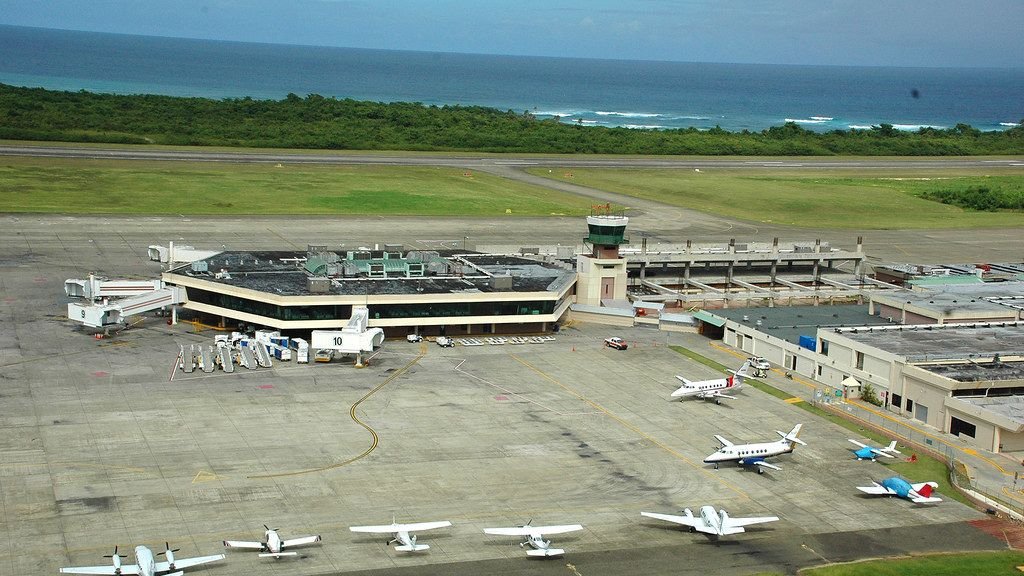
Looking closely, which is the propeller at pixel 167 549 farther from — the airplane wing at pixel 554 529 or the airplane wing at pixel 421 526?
the airplane wing at pixel 554 529

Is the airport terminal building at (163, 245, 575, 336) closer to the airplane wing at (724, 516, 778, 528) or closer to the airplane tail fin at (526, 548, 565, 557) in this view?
the airplane wing at (724, 516, 778, 528)

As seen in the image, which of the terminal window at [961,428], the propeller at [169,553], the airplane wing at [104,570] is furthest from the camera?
the terminal window at [961,428]

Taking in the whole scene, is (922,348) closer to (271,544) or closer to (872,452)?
(872,452)

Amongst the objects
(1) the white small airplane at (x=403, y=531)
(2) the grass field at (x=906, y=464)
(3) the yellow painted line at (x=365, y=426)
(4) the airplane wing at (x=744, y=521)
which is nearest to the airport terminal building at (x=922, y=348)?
(2) the grass field at (x=906, y=464)

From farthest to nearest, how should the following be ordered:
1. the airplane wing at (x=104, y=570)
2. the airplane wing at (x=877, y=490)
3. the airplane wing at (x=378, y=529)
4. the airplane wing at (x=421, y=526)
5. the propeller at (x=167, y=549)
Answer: the airplane wing at (x=877, y=490)
the airplane wing at (x=421, y=526)
the airplane wing at (x=378, y=529)
the propeller at (x=167, y=549)
the airplane wing at (x=104, y=570)

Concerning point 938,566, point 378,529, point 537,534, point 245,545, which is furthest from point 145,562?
point 938,566

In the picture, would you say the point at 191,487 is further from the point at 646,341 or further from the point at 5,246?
the point at 5,246
